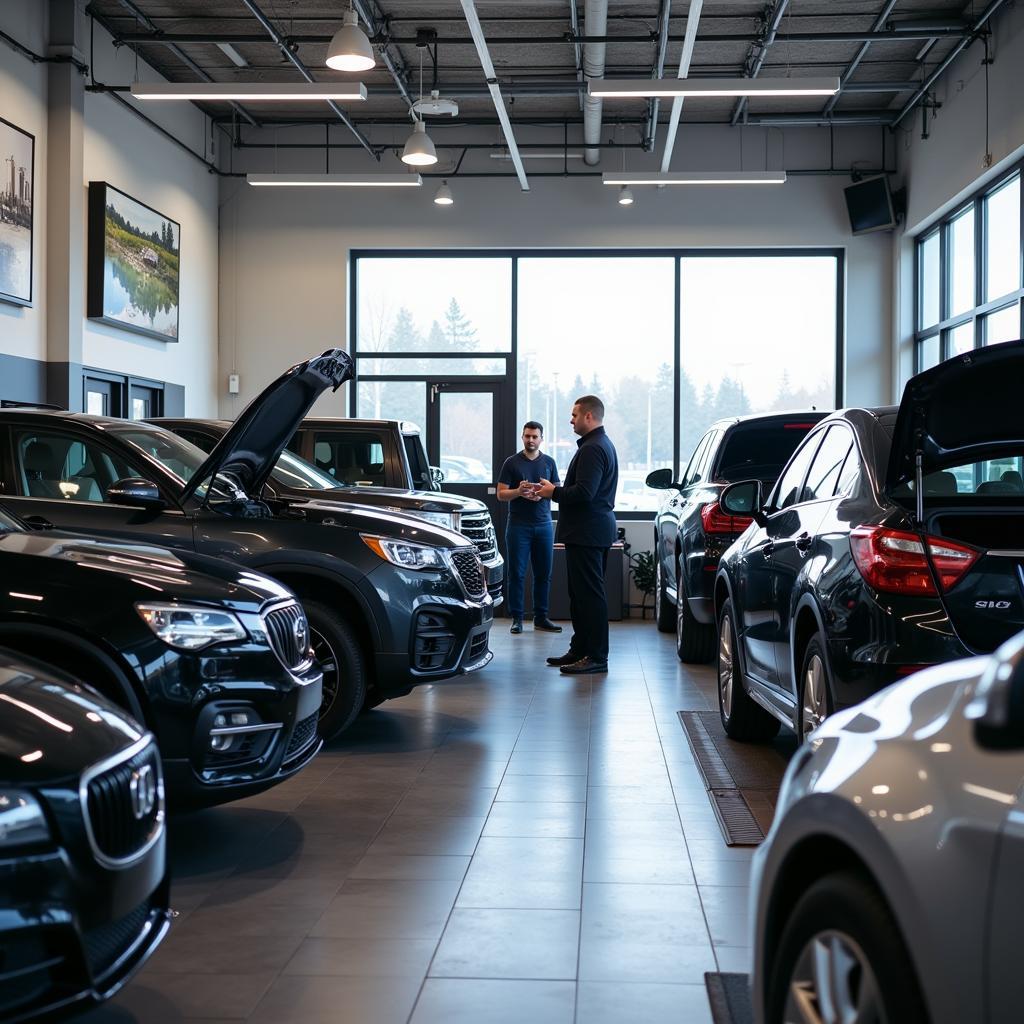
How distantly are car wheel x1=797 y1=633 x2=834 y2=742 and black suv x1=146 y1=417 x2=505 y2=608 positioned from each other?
2982 millimetres

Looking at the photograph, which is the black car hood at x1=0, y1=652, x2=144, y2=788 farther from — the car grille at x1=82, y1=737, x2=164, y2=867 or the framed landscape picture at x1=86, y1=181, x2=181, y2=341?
→ the framed landscape picture at x1=86, y1=181, x2=181, y2=341

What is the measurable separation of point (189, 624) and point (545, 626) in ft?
27.6

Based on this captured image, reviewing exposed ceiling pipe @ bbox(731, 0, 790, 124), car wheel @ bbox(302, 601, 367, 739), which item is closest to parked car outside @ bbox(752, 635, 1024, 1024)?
car wheel @ bbox(302, 601, 367, 739)

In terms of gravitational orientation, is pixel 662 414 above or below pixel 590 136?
below

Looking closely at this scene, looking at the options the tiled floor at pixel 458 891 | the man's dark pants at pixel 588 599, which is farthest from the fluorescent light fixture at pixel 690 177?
the tiled floor at pixel 458 891

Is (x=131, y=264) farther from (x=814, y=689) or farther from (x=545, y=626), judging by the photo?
(x=814, y=689)

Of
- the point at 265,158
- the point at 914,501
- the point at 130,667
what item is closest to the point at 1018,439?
the point at 914,501

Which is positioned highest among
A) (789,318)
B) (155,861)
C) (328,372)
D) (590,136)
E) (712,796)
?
(590,136)

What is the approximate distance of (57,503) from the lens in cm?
609

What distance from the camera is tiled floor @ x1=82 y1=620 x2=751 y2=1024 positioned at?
317cm

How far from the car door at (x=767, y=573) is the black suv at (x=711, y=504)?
2.06m

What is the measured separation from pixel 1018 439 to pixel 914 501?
422 millimetres

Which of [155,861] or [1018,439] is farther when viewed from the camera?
[1018,439]

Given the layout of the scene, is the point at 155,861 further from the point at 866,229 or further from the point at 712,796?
the point at 866,229
